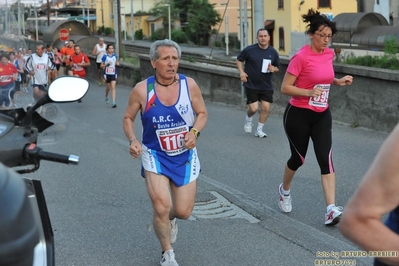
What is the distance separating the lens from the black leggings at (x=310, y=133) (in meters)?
7.31

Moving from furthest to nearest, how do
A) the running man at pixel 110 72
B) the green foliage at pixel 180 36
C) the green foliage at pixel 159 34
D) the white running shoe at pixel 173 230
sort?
1. the green foliage at pixel 159 34
2. the green foliage at pixel 180 36
3. the running man at pixel 110 72
4. the white running shoe at pixel 173 230

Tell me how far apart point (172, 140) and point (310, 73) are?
199 centimetres

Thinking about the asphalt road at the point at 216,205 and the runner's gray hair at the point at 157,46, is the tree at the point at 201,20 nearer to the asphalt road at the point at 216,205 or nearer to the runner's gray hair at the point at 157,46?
the asphalt road at the point at 216,205

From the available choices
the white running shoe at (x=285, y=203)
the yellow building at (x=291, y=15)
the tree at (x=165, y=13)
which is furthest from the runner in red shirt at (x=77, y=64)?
the tree at (x=165, y=13)

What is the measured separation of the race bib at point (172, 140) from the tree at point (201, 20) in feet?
231

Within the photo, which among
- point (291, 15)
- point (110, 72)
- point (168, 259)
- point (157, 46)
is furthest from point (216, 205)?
point (291, 15)

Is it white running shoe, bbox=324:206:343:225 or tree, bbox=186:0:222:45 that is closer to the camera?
white running shoe, bbox=324:206:343:225

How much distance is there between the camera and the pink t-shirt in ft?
24.4

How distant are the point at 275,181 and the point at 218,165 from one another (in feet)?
4.93

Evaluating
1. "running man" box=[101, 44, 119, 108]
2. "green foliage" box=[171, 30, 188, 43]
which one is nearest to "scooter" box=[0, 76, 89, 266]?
"running man" box=[101, 44, 119, 108]

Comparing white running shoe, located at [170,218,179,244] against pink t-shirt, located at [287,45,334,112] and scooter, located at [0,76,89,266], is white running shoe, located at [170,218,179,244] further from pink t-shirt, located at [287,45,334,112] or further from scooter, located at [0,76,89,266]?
scooter, located at [0,76,89,266]

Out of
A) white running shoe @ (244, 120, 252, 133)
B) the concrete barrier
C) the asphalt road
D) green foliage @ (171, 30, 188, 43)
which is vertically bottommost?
the asphalt road

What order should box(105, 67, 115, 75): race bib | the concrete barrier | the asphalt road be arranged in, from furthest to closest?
box(105, 67, 115, 75): race bib → the concrete barrier → the asphalt road

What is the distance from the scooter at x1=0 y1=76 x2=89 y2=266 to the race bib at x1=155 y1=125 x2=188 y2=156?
1.88 m
